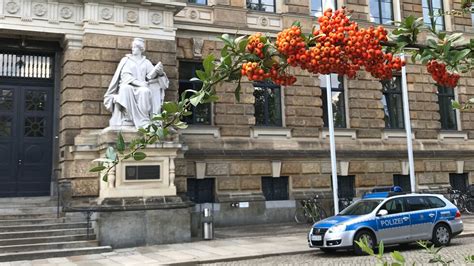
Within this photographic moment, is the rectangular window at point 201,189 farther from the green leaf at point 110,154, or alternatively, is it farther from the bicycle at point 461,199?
the green leaf at point 110,154

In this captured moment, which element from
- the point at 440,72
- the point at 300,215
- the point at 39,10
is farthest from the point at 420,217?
the point at 39,10

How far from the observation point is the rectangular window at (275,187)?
2002 centimetres

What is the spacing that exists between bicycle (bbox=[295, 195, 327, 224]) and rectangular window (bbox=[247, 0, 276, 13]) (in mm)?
8579

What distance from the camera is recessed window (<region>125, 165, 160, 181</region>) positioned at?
1504cm

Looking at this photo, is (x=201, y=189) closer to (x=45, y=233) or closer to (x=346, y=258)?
(x=45, y=233)

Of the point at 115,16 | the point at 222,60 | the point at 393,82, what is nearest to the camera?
the point at 222,60

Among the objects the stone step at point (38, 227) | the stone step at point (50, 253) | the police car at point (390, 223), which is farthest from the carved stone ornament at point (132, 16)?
the police car at point (390, 223)

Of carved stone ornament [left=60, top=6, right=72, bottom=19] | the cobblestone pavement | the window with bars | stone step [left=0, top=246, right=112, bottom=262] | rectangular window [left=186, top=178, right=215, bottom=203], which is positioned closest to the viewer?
the cobblestone pavement

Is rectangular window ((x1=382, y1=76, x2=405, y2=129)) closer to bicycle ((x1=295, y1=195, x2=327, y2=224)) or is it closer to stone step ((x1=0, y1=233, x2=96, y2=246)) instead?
bicycle ((x1=295, y1=195, x2=327, y2=224))

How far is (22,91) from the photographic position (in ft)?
55.7

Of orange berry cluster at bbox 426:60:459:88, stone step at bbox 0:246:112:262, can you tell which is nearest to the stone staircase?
stone step at bbox 0:246:112:262

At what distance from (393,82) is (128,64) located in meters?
13.6

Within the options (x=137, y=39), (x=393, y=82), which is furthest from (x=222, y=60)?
(x=393, y=82)

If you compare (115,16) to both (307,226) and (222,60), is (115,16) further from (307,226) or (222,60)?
(222,60)
